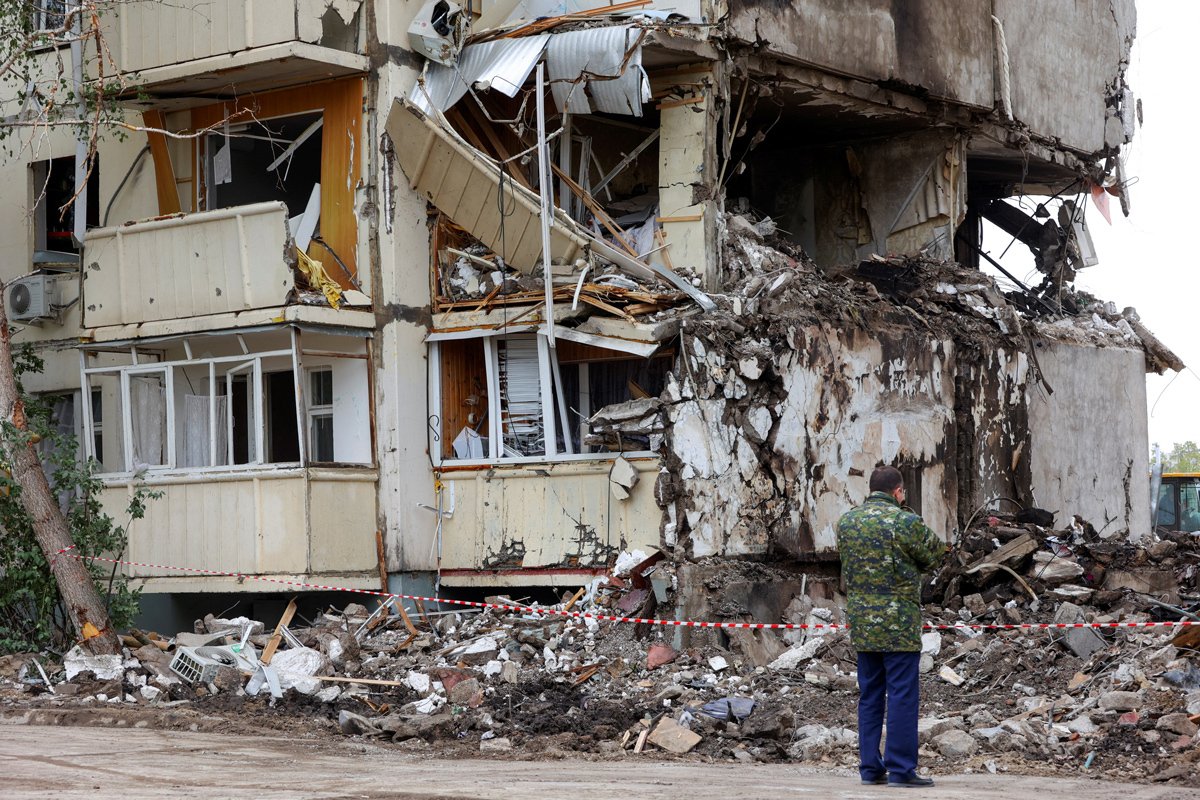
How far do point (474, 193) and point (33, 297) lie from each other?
700cm

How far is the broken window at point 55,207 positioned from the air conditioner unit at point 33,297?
2.94ft

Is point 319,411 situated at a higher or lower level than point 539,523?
higher

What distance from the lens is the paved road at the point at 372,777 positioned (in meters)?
8.80

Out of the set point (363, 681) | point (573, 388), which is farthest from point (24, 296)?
point (363, 681)

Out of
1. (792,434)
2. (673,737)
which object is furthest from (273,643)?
(792,434)

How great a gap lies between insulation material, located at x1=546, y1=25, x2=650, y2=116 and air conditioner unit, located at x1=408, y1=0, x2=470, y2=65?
1.33 m

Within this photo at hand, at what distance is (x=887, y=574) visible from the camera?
9.38 meters

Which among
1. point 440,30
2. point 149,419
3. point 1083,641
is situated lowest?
point 1083,641

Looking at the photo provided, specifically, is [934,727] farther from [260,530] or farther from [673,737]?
[260,530]

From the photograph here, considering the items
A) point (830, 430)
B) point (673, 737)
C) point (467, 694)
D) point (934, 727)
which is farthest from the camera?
point (830, 430)

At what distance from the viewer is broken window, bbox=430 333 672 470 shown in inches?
682

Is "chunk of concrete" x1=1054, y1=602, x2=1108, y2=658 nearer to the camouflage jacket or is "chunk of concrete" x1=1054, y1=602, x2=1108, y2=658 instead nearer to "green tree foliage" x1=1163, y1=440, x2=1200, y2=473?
the camouflage jacket

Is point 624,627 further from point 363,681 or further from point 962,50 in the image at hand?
→ point 962,50

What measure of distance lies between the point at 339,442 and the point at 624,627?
4420mm
